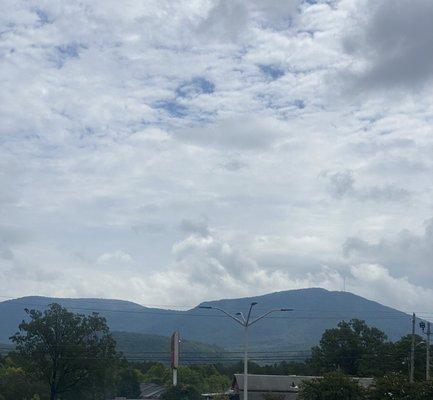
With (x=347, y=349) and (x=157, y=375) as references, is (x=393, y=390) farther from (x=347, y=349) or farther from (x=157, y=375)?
(x=157, y=375)

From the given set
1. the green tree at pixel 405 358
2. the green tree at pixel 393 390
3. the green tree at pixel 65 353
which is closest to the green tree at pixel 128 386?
the green tree at pixel 65 353

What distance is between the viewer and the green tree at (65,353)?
102 meters

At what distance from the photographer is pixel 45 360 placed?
10288cm

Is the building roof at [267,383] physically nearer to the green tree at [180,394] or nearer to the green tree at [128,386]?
the green tree at [180,394]

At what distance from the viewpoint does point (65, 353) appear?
102m

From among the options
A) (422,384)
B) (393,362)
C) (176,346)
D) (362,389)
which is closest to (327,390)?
(362,389)

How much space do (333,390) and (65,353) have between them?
38.6 meters

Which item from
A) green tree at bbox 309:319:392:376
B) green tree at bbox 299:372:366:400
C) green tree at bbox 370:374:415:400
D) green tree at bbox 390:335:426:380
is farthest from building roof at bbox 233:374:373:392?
green tree at bbox 370:374:415:400

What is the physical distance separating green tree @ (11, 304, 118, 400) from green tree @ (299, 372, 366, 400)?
31.7 metres

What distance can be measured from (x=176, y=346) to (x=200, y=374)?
56.1 metres

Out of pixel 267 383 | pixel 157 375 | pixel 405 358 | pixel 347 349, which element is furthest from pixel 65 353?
pixel 157 375

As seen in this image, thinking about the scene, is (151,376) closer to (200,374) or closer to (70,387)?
(200,374)

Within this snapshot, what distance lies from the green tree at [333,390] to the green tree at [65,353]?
31.7 meters

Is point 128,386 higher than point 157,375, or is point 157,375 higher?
point 157,375
